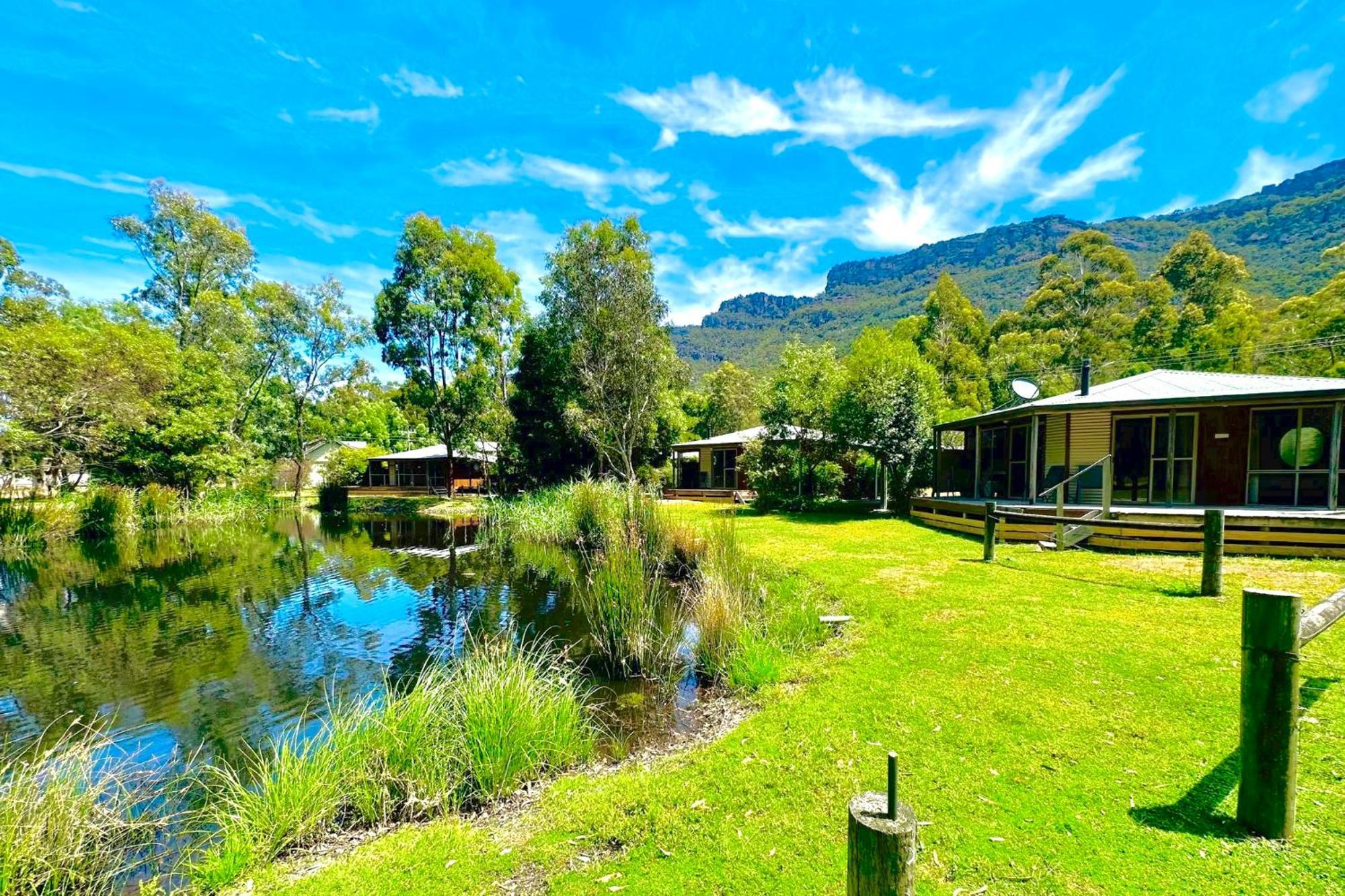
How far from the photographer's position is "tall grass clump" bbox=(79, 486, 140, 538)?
1692 cm

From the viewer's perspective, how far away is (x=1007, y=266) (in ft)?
239

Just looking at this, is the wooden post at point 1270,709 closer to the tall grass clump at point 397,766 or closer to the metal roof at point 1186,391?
the tall grass clump at point 397,766

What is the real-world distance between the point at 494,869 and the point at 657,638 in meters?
3.77

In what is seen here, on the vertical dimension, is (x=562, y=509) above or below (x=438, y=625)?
above

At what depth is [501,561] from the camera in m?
12.5

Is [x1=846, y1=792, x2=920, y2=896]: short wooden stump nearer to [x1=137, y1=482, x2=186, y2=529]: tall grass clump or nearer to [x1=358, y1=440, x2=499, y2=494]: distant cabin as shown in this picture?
[x1=137, y1=482, x2=186, y2=529]: tall grass clump

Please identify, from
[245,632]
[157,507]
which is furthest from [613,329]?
[157,507]

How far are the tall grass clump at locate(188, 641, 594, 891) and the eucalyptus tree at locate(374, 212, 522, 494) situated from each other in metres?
22.4

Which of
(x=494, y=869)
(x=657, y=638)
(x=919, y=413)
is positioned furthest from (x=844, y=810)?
(x=919, y=413)

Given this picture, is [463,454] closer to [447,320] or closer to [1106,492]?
[447,320]

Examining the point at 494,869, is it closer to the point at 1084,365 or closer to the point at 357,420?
the point at 1084,365

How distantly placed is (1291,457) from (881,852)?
A: 14.1m

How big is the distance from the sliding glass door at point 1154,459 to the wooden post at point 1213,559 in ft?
20.1

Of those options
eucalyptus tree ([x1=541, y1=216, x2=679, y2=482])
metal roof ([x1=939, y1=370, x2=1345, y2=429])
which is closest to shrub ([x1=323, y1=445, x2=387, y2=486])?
eucalyptus tree ([x1=541, y1=216, x2=679, y2=482])
